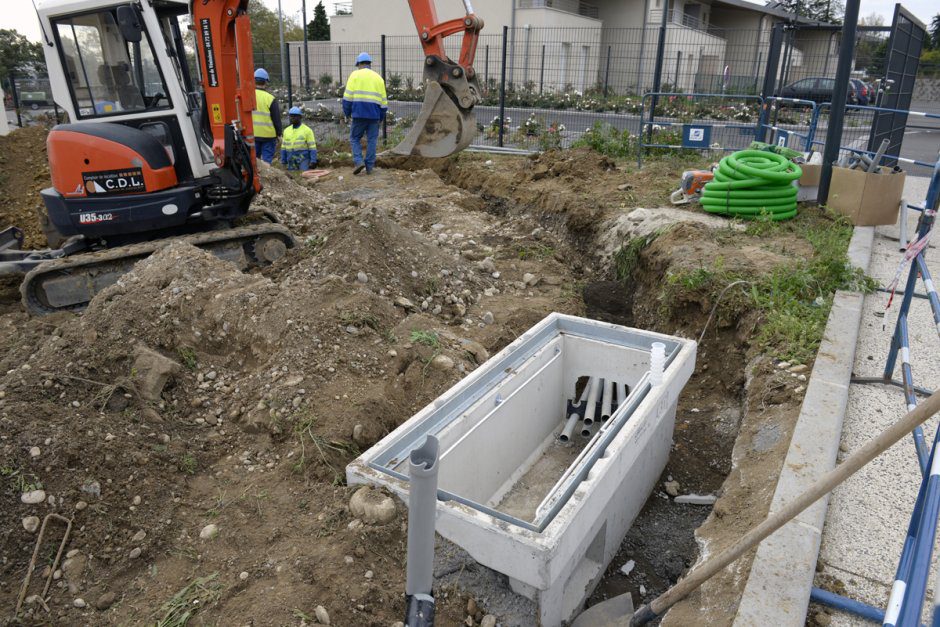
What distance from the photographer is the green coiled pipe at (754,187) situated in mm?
6984

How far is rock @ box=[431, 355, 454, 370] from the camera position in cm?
482

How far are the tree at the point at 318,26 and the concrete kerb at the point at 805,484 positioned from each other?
146 ft

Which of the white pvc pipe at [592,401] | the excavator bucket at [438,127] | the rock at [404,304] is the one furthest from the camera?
the excavator bucket at [438,127]

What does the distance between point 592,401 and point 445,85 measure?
13.1 feet

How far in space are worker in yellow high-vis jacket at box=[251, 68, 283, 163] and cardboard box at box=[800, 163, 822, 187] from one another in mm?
7607

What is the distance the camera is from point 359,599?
2838mm

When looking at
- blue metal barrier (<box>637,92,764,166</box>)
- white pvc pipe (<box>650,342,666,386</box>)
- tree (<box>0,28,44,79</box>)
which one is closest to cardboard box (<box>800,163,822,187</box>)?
blue metal barrier (<box>637,92,764,166</box>)

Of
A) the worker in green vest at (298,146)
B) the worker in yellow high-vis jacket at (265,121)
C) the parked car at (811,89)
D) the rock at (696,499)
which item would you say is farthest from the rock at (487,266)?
the parked car at (811,89)

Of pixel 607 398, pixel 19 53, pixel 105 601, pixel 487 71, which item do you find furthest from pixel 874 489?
pixel 19 53

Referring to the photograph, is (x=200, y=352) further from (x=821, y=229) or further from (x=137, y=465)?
(x=821, y=229)

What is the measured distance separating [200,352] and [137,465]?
1.43 metres

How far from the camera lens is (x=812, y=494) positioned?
1.98m

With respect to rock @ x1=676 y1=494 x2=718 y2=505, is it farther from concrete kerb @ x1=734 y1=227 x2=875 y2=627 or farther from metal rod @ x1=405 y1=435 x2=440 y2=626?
metal rod @ x1=405 y1=435 x2=440 y2=626

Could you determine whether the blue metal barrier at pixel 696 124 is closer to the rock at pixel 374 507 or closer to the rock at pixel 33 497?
the rock at pixel 374 507
